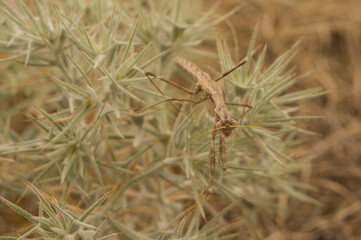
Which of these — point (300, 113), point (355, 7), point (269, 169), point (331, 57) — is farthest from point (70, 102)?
point (355, 7)

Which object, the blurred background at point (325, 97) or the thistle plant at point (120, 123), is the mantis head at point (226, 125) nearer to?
the thistle plant at point (120, 123)

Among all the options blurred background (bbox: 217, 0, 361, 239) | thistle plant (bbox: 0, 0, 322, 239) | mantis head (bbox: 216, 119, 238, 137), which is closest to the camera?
mantis head (bbox: 216, 119, 238, 137)

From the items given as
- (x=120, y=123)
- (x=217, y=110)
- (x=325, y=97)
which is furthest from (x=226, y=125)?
(x=325, y=97)

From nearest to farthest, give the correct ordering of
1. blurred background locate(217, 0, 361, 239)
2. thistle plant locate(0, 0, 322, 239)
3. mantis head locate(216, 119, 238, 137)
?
mantis head locate(216, 119, 238, 137)
thistle plant locate(0, 0, 322, 239)
blurred background locate(217, 0, 361, 239)

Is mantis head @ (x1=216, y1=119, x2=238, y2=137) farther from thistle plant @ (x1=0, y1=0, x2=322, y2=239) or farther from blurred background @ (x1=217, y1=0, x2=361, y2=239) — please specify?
blurred background @ (x1=217, y1=0, x2=361, y2=239)

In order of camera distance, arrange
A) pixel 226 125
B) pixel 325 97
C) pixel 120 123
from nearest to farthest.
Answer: pixel 226 125 < pixel 120 123 < pixel 325 97

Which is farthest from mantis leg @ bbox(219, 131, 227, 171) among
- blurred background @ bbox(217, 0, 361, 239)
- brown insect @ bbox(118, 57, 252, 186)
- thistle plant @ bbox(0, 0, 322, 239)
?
blurred background @ bbox(217, 0, 361, 239)

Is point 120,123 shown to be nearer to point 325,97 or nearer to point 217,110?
point 217,110

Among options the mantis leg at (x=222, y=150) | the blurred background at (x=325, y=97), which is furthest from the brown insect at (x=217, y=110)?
the blurred background at (x=325, y=97)

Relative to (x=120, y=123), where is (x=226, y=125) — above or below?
above
